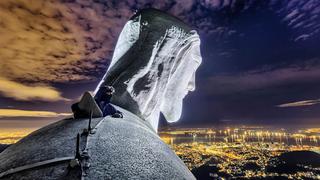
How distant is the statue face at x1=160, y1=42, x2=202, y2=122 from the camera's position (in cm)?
868

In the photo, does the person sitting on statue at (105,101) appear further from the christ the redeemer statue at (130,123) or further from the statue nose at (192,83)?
the statue nose at (192,83)

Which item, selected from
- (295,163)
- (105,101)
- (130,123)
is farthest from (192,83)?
(295,163)

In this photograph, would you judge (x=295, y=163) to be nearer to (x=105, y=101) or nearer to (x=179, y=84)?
(x=179, y=84)

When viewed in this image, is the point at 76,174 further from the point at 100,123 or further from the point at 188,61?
the point at 188,61

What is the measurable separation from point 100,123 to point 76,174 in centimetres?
116

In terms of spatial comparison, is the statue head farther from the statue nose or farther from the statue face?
the statue nose

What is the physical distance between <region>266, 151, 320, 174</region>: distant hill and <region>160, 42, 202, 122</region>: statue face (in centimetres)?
5956

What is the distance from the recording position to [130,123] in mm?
3426

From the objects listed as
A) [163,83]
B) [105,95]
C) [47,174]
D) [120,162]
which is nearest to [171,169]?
[120,162]

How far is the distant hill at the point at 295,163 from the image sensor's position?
2478 inches

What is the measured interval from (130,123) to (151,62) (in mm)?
3895

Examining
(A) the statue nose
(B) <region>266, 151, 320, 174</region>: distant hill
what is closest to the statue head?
(A) the statue nose

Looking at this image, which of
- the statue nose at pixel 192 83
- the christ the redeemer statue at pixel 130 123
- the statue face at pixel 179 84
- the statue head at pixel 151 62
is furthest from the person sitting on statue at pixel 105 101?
the statue nose at pixel 192 83

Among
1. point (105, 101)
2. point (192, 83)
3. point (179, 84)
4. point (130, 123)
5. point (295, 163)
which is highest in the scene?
point (192, 83)
